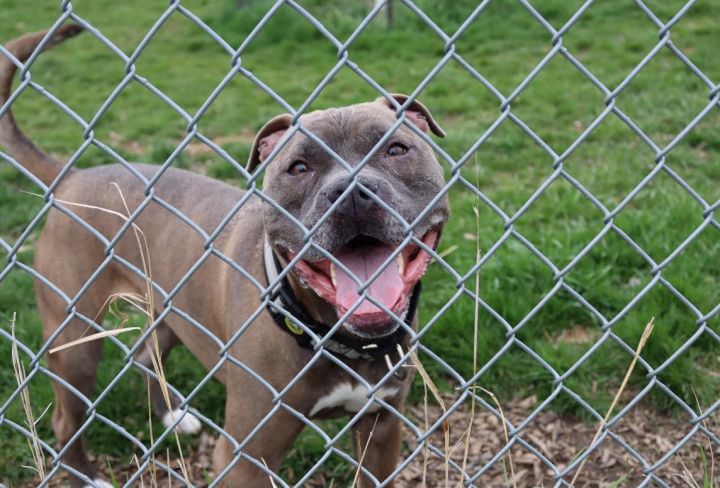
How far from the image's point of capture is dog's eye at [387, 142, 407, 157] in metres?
2.73

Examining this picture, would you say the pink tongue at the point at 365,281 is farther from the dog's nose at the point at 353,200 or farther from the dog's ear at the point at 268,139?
the dog's ear at the point at 268,139

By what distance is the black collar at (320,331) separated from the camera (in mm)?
2574

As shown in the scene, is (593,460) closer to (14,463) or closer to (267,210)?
(267,210)

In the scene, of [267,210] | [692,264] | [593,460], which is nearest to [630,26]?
[692,264]

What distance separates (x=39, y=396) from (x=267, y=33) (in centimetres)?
635

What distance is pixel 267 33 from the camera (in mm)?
9234

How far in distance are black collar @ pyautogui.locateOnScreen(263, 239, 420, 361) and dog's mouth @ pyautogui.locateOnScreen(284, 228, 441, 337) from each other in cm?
14

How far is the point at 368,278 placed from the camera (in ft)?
8.02

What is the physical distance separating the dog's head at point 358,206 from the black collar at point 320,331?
10cm

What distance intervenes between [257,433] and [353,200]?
0.88 m

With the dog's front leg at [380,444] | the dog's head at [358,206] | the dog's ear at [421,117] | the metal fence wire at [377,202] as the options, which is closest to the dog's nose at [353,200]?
the dog's head at [358,206]

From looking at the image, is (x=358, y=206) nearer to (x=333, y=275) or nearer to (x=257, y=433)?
(x=333, y=275)

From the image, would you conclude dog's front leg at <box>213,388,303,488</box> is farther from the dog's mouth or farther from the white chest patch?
the dog's mouth

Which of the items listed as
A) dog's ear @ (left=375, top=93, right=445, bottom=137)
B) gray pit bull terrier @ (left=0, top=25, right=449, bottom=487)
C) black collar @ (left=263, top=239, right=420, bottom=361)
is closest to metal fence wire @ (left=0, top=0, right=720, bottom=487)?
gray pit bull terrier @ (left=0, top=25, right=449, bottom=487)
